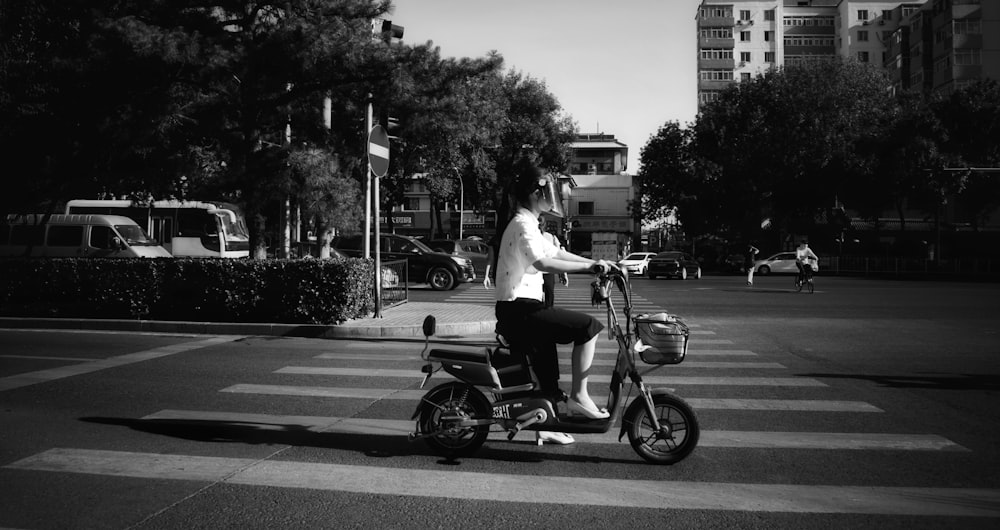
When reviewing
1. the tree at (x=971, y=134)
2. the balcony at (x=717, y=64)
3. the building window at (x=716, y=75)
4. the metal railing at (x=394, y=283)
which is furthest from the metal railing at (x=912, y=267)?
the balcony at (x=717, y=64)

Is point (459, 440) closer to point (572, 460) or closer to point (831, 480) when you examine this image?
point (572, 460)

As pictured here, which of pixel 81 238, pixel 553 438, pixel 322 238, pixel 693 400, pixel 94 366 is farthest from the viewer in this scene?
pixel 81 238

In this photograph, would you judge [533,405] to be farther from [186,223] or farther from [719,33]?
[719,33]

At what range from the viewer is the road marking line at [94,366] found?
7.72m

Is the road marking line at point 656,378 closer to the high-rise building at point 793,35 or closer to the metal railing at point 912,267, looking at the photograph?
the metal railing at point 912,267

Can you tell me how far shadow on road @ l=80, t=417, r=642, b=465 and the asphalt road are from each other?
0.02 m

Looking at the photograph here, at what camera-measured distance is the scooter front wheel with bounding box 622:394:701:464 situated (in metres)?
4.87

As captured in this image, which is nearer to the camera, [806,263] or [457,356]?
[457,356]

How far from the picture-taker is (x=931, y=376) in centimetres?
836

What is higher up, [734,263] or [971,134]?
[971,134]

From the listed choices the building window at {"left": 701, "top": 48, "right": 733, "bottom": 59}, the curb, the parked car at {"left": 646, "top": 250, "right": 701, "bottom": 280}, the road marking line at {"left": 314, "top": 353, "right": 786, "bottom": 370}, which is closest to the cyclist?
the parked car at {"left": 646, "top": 250, "right": 701, "bottom": 280}

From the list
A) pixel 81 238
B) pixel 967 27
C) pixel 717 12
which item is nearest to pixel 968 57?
pixel 967 27

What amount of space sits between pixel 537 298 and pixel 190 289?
953 centimetres

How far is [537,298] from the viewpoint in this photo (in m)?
4.90
